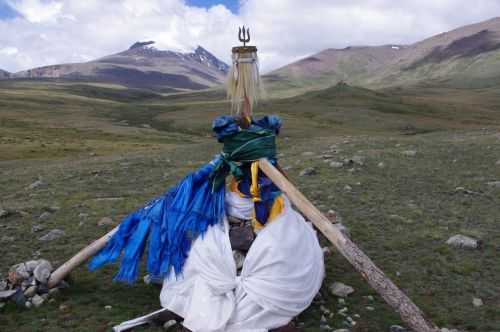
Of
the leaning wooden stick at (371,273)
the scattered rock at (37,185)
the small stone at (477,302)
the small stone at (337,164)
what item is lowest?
the scattered rock at (37,185)

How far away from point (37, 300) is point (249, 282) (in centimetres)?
288

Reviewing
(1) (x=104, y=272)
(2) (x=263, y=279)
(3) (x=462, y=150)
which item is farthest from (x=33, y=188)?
(3) (x=462, y=150)

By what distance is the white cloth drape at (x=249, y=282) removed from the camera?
213 inches

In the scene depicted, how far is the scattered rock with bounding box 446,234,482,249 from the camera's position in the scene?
7.94 meters

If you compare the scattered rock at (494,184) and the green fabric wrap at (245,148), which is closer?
the green fabric wrap at (245,148)

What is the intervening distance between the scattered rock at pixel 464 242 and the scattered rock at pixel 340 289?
2.50 m

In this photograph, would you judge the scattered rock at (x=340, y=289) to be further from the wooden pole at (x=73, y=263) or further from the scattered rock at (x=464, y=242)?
the wooden pole at (x=73, y=263)

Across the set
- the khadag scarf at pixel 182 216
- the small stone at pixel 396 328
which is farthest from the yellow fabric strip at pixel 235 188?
the small stone at pixel 396 328

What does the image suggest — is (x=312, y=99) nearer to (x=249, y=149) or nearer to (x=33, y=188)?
(x=33, y=188)

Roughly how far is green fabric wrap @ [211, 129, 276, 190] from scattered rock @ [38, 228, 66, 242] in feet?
14.4

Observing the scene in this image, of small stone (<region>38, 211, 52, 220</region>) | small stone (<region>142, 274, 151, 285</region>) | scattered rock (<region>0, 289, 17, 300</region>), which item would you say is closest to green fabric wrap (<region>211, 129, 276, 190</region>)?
small stone (<region>142, 274, 151, 285</region>)

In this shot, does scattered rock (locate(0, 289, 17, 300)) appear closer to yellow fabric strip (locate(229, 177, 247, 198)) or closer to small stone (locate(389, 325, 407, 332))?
yellow fabric strip (locate(229, 177, 247, 198))

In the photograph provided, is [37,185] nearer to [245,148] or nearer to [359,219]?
[359,219]

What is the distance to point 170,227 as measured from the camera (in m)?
6.22
